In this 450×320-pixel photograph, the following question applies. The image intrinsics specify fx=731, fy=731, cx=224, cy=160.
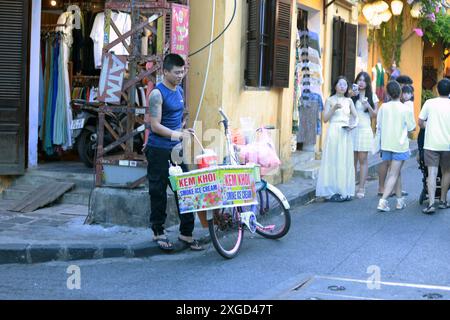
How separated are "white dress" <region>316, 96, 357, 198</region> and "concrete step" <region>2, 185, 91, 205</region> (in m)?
3.69

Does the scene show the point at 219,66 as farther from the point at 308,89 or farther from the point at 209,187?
the point at 308,89

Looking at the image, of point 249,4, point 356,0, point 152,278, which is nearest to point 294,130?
point 249,4

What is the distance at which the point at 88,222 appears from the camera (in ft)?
27.9

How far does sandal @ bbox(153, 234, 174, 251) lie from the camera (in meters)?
7.54

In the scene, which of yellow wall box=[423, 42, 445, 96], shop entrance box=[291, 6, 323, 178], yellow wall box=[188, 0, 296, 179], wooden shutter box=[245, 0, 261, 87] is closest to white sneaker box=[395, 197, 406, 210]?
yellow wall box=[188, 0, 296, 179]

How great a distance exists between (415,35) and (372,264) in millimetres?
15235

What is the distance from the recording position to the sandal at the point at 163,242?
24.7 ft

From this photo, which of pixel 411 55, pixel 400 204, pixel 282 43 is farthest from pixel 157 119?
pixel 411 55

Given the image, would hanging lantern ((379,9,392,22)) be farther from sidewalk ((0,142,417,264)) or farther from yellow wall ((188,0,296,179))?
sidewalk ((0,142,417,264))

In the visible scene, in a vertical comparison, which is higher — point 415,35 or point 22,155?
point 415,35

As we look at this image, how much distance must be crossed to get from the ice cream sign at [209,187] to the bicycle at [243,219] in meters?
0.15

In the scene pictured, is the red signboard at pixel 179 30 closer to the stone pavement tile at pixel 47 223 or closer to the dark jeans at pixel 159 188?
the dark jeans at pixel 159 188
